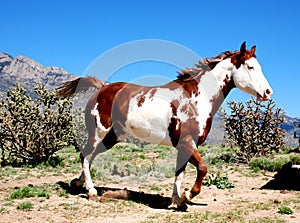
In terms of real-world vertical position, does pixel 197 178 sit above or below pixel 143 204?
above

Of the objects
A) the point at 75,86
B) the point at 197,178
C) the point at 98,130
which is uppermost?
the point at 75,86

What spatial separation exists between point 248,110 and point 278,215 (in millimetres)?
10618

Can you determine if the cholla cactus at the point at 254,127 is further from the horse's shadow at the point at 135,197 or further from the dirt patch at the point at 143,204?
the horse's shadow at the point at 135,197

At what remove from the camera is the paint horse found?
748cm

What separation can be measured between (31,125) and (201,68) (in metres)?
8.78

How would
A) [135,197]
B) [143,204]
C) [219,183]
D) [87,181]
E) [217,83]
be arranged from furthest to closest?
[219,183] < [135,197] < [87,181] < [143,204] < [217,83]

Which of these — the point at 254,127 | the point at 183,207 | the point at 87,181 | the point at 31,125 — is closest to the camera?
the point at 183,207

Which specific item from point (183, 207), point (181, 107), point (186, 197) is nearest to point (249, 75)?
point (181, 107)

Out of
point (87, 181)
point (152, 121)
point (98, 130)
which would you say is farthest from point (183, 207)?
point (98, 130)

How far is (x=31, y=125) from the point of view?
14.2 meters

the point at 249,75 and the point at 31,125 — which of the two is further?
the point at 31,125

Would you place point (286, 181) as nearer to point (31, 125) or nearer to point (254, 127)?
point (254, 127)

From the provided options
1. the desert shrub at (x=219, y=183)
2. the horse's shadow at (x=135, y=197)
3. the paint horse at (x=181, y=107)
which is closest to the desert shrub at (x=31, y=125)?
the horse's shadow at (x=135, y=197)

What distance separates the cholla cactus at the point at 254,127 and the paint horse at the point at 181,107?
947 cm
